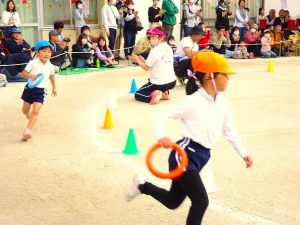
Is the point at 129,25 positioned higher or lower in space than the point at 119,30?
higher

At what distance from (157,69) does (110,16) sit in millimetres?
6938

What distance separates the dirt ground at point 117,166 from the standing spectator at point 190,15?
8.50 m

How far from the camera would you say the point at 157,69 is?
11.4 metres

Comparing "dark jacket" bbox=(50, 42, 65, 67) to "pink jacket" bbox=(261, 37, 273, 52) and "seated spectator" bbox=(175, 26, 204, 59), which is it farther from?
"pink jacket" bbox=(261, 37, 273, 52)

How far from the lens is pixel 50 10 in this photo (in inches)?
728

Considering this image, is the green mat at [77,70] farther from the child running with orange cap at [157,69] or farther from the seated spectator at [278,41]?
the seated spectator at [278,41]

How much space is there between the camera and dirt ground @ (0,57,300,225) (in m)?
5.25

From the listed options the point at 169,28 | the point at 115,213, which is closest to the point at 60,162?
the point at 115,213

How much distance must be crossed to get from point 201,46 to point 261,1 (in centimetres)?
783

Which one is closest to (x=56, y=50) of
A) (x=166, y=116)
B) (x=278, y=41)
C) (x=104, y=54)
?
(x=104, y=54)

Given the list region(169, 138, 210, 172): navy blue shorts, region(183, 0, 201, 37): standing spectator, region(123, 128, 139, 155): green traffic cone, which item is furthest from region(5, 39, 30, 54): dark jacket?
region(169, 138, 210, 172): navy blue shorts

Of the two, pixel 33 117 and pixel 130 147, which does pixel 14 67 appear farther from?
pixel 130 147

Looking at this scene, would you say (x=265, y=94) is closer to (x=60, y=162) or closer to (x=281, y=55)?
(x=60, y=162)

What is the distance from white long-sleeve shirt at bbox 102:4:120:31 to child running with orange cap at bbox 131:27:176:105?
6611 mm
